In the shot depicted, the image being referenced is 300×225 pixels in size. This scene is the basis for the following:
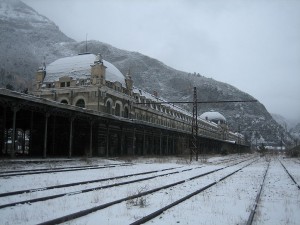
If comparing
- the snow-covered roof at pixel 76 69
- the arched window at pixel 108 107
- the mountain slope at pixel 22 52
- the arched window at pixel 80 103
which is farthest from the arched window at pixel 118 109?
the mountain slope at pixel 22 52

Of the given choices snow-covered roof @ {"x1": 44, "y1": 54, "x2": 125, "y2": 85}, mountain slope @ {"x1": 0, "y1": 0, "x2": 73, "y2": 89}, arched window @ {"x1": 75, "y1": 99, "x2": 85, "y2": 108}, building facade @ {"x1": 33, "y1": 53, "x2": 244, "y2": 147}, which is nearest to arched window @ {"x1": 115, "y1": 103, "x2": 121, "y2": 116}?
building facade @ {"x1": 33, "y1": 53, "x2": 244, "y2": 147}

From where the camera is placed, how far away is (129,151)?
41.4 meters

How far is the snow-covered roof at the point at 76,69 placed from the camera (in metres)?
42.5

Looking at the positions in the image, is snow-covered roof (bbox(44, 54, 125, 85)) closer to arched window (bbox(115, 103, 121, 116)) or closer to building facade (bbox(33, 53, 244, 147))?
building facade (bbox(33, 53, 244, 147))

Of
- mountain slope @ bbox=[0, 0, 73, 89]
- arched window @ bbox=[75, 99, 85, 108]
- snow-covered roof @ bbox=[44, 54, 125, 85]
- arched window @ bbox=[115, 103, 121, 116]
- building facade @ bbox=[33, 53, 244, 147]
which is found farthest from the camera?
mountain slope @ bbox=[0, 0, 73, 89]

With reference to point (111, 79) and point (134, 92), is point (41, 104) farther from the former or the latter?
point (134, 92)

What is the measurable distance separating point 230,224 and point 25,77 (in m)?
125

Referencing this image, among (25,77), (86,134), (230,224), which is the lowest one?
(230,224)

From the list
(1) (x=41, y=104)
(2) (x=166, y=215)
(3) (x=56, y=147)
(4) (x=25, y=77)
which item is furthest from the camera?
(4) (x=25, y=77)

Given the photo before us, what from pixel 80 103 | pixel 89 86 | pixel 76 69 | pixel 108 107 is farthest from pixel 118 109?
pixel 76 69

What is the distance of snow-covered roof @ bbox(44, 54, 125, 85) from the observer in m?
42.5

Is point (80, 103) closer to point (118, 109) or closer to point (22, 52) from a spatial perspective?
point (118, 109)

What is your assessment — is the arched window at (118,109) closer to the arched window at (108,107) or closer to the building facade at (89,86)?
the building facade at (89,86)

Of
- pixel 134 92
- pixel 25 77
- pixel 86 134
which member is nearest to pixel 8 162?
pixel 86 134
